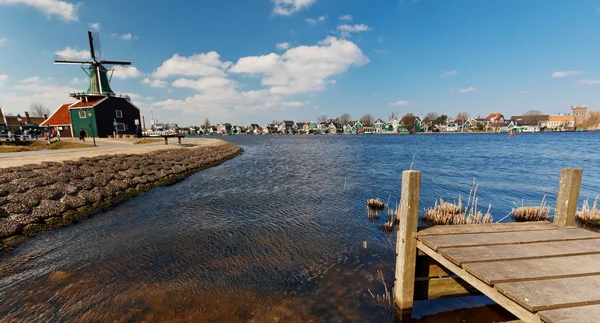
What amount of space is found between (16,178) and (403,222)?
1673cm

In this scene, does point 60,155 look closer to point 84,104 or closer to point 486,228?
point 486,228

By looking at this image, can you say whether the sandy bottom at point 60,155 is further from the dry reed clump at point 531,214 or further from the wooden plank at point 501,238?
the dry reed clump at point 531,214

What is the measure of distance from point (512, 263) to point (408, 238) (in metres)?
1.45

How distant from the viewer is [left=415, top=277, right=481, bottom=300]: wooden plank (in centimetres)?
496

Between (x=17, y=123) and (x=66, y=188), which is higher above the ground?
(x=17, y=123)

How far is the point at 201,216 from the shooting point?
11.0 meters

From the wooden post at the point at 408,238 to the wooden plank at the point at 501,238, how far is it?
0.26m

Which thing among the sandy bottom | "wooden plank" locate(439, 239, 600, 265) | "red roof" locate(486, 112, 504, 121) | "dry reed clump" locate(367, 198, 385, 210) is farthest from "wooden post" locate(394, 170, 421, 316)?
"red roof" locate(486, 112, 504, 121)

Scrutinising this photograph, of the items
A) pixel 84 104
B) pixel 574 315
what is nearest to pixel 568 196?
pixel 574 315

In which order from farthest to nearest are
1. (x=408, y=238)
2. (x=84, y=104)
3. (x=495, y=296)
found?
1. (x=84, y=104)
2. (x=408, y=238)
3. (x=495, y=296)

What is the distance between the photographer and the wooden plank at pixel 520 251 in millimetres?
3728

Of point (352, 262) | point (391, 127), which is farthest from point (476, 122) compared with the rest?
point (352, 262)

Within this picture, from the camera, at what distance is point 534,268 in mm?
3420

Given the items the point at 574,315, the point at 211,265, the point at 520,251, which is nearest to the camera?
Result: the point at 574,315
